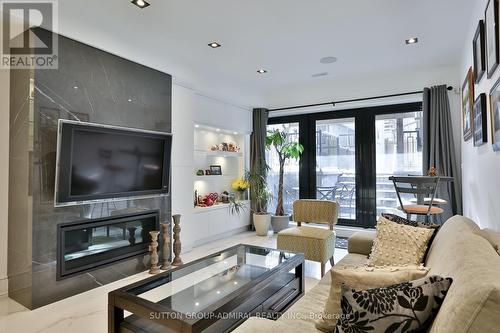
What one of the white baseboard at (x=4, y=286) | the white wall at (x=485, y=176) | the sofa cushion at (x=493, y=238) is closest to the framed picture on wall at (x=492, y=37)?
the white wall at (x=485, y=176)

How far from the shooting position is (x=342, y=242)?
483 centimetres

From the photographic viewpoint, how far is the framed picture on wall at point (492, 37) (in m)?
1.70

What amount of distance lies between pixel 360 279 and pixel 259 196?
4364mm

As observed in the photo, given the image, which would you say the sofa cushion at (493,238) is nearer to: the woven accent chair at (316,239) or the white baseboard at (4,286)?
the woven accent chair at (316,239)

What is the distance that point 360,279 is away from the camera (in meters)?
1.27

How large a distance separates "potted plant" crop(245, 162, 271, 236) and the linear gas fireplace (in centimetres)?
221

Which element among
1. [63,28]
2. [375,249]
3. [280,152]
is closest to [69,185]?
[63,28]

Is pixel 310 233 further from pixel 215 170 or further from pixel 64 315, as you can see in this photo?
pixel 215 170

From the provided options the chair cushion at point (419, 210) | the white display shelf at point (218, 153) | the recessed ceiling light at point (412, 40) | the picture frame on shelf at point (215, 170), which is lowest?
the chair cushion at point (419, 210)

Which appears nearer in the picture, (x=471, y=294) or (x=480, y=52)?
(x=471, y=294)

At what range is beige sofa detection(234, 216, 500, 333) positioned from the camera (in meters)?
0.76

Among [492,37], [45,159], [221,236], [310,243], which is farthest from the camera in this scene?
[221,236]

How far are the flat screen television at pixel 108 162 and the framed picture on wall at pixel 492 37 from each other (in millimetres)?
3241

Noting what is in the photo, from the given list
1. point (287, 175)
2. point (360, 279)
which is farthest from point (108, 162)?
point (287, 175)
